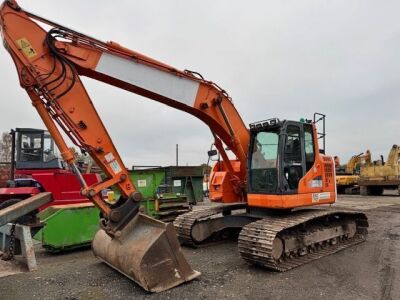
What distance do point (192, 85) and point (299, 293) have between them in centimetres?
378

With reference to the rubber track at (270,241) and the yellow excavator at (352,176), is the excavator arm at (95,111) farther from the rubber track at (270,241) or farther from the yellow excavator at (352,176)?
the yellow excavator at (352,176)

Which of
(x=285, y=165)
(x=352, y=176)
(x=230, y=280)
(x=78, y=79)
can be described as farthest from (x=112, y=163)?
(x=352, y=176)

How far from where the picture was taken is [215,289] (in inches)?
202

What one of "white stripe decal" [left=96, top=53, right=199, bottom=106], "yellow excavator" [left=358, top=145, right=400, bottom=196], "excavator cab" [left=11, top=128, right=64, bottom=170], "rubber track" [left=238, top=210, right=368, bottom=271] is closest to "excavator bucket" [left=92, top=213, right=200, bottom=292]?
"rubber track" [left=238, top=210, right=368, bottom=271]

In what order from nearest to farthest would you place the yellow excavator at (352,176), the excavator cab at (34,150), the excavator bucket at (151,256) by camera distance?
the excavator bucket at (151,256) < the excavator cab at (34,150) < the yellow excavator at (352,176)

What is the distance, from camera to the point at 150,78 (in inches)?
237

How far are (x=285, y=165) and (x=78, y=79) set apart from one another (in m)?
3.82

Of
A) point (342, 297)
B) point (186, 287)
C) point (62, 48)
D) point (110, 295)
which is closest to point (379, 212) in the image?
point (342, 297)

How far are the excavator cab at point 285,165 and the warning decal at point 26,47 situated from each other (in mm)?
4104

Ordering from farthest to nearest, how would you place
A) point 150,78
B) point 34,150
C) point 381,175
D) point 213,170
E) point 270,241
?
point 381,175 → point 34,150 → point 213,170 → point 150,78 → point 270,241

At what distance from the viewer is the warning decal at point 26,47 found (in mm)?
5000

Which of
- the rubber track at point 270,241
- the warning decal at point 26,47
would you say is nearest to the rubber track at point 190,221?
the rubber track at point 270,241

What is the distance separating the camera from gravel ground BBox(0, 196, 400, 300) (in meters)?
4.95

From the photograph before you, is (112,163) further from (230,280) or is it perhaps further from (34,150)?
(34,150)
